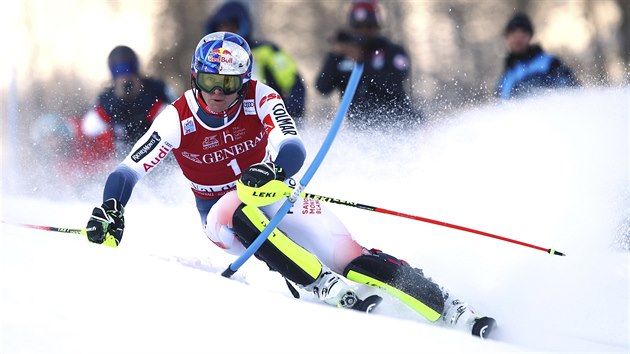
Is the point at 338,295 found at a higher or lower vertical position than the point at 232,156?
lower

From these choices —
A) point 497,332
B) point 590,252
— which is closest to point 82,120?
point 590,252

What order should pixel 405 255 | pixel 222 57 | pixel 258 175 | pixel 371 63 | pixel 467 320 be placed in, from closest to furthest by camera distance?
pixel 258 175
pixel 467 320
pixel 222 57
pixel 405 255
pixel 371 63

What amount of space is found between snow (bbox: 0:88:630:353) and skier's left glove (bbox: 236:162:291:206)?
0.48 meters

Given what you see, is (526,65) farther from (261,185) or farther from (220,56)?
(261,185)

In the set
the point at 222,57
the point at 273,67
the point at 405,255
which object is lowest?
the point at 405,255

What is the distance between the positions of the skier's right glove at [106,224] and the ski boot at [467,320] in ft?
5.91

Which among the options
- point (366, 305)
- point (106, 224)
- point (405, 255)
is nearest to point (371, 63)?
point (405, 255)

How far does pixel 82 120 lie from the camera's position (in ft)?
38.8

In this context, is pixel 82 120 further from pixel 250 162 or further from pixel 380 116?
pixel 250 162

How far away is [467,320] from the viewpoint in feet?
16.1

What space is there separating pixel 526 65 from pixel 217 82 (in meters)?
2.80

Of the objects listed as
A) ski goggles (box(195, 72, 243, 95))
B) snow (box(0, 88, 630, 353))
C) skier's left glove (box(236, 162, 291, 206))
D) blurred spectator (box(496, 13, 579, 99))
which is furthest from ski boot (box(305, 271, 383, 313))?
blurred spectator (box(496, 13, 579, 99))

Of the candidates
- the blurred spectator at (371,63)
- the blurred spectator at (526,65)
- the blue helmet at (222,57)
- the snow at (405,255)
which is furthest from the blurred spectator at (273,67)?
the blue helmet at (222,57)

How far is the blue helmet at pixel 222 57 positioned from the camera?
17.2 feet
